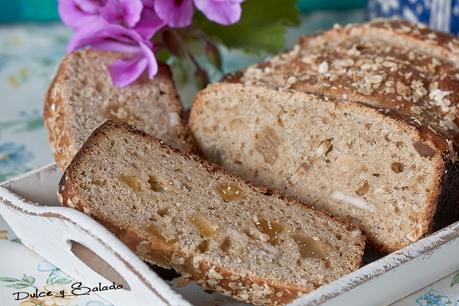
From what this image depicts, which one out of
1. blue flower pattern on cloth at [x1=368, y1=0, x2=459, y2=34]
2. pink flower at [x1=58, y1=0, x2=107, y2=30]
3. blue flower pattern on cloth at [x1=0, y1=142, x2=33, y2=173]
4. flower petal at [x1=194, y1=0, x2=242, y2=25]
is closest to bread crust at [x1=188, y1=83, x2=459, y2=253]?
flower petal at [x1=194, y1=0, x2=242, y2=25]

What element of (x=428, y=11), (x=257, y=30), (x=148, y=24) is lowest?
(x=428, y=11)

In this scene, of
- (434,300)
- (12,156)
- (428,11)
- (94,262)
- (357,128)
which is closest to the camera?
(94,262)

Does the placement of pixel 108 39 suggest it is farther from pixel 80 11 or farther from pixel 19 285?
pixel 19 285

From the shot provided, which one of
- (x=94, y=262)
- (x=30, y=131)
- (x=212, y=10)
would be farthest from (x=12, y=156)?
(x=94, y=262)

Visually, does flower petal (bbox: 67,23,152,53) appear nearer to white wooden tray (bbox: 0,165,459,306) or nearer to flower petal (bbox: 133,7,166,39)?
flower petal (bbox: 133,7,166,39)

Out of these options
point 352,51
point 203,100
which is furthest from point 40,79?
point 352,51

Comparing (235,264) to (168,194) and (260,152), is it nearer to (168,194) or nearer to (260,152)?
(168,194)
